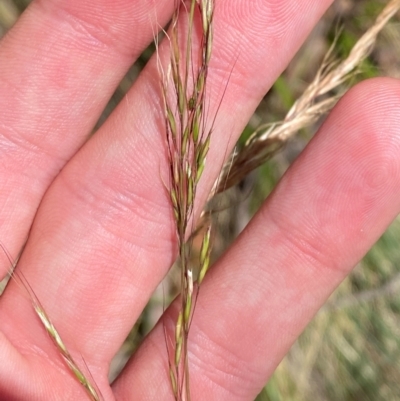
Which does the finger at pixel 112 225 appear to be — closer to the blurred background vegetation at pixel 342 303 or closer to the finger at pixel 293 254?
the finger at pixel 293 254

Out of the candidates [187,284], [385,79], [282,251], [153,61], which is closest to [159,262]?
[187,284]

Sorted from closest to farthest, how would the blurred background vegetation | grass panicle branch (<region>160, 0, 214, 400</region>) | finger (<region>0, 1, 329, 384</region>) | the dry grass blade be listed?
grass panicle branch (<region>160, 0, 214, 400</region>) → finger (<region>0, 1, 329, 384</region>) → the dry grass blade → the blurred background vegetation

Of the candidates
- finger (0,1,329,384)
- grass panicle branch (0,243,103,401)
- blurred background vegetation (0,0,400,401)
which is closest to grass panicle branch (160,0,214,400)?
finger (0,1,329,384)

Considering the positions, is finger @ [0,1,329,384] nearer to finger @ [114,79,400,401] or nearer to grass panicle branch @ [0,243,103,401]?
grass panicle branch @ [0,243,103,401]

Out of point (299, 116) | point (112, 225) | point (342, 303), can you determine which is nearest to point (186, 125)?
point (112, 225)

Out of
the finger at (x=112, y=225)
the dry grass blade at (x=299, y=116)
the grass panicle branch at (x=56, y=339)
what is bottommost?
the grass panicle branch at (x=56, y=339)

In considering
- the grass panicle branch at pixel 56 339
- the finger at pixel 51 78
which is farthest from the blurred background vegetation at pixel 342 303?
the grass panicle branch at pixel 56 339

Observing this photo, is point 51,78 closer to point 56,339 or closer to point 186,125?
point 186,125
